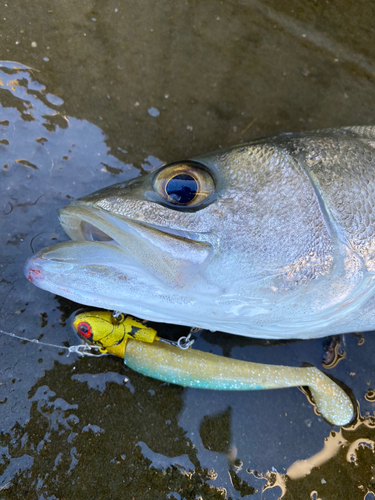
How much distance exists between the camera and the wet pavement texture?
196 centimetres

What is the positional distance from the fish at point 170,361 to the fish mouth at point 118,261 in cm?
33

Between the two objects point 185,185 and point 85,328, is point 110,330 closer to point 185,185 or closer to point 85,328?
point 85,328

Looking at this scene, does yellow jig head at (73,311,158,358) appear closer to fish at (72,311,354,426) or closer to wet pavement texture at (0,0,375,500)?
fish at (72,311,354,426)

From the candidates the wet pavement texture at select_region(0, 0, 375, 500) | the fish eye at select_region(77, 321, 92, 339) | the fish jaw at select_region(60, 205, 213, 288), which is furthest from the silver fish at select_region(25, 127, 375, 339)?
the wet pavement texture at select_region(0, 0, 375, 500)

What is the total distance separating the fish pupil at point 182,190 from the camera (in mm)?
1448

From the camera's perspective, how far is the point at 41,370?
2002 millimetres

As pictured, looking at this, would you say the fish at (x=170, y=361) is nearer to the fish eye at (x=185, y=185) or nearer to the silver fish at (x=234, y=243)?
the silver fish at (x=234, y=243)

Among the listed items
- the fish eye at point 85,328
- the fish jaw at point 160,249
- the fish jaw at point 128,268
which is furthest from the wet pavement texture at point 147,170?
the fish jaw at point 160,249

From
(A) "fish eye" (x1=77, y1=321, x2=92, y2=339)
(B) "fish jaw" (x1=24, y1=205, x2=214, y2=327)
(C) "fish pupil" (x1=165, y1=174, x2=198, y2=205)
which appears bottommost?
(A) "fish eye" (x1=77, y1=321, x2=92, y2=339)

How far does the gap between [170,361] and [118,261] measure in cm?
76

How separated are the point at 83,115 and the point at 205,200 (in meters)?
1.39

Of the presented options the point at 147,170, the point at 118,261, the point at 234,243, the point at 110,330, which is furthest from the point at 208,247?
the point at 147,170

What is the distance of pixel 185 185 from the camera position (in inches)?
57.4

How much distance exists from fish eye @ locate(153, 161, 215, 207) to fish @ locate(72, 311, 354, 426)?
2.65 feet
